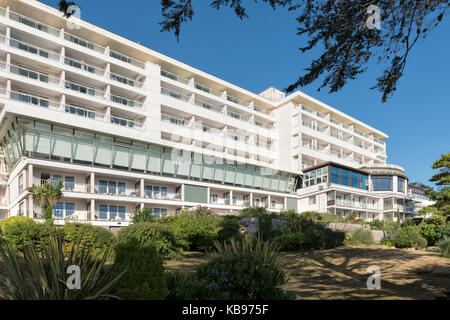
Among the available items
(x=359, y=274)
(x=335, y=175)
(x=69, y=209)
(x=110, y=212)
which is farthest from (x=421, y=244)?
(x=69, y=209)

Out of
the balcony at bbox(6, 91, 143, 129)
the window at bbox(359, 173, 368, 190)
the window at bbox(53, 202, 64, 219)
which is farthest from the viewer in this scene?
the window at bbox(359, 173, 368, 190)

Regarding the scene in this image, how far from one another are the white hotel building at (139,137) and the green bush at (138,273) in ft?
89.3

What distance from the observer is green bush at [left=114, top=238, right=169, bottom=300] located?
5398mm

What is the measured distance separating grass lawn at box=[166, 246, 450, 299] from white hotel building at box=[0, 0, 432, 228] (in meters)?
20.8

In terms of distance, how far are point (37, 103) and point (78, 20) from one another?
11383 mm

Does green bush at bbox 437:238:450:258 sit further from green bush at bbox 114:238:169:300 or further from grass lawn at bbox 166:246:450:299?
green bush at bbox 114:238:169:300

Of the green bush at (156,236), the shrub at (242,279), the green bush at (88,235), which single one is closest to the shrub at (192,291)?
the shrub at (242,279)

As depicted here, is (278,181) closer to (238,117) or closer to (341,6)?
(238,117)

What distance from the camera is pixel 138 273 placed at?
18.3 feet

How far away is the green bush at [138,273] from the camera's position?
5.40 meters

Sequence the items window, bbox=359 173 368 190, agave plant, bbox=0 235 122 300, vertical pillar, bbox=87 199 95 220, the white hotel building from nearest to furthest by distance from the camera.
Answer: agave plant, bbox=0 235 122 300 < vertical pillar, bbox=87 199 95 220 < the white hotel building < window, bbox=359 173 368 190

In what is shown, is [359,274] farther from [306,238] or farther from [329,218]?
[329,218]

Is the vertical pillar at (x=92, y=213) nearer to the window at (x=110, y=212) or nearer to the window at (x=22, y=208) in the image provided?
the window at (x=110, y=212)

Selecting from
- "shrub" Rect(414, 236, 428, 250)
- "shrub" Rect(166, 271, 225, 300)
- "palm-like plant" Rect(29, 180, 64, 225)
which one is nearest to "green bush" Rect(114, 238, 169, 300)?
"shrub" Rect(166, 271, 225, 300)
